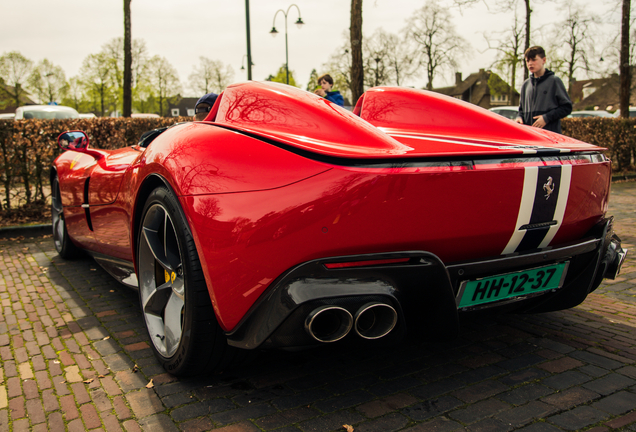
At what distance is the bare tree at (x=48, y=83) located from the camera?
61044mm

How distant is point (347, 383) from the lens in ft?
7.27

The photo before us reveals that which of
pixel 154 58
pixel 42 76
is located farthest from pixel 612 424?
pixel 42 76

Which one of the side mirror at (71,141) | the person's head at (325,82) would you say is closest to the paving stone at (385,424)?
the side mirror at (71,141)

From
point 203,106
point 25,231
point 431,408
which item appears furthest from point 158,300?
point 25,231

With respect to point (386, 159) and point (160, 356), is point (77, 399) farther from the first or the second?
point (386, 159)

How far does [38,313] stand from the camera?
3.34 meters

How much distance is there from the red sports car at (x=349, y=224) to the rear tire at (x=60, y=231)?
9.12 feet

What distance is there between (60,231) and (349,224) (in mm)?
4174

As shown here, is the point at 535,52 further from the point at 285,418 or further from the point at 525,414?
the point at 285,418

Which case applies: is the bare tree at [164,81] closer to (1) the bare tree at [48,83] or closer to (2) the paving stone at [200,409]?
(1) the bare tree at [48,83]

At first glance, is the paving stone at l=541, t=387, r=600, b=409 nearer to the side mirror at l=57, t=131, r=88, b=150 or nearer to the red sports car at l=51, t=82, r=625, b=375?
the red sports car at l=51, t=82, r=625, b=375

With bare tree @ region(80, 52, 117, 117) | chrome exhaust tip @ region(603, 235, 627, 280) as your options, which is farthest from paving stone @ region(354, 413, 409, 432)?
bare tree @ region(80, 52, 117, 117)

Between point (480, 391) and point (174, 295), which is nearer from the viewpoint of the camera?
point (480, 391)

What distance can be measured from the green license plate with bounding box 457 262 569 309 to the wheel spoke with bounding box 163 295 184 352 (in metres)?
1.24
